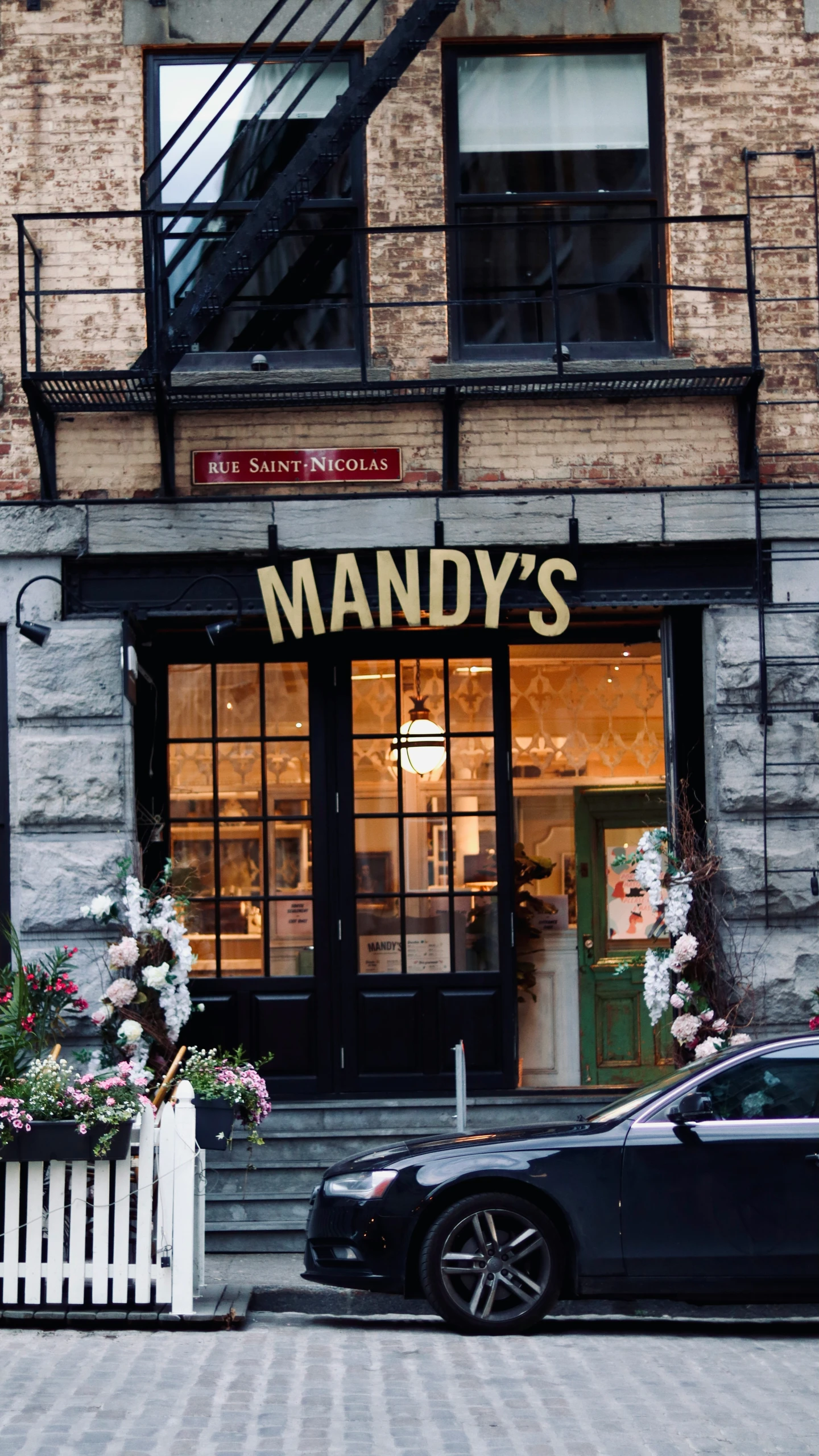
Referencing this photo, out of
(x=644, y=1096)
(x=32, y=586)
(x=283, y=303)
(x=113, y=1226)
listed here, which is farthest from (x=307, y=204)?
(x=113, y=1226)

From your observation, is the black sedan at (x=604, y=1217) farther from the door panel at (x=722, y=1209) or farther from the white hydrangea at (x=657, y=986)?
the white hydrangea at (x=657, y=986)

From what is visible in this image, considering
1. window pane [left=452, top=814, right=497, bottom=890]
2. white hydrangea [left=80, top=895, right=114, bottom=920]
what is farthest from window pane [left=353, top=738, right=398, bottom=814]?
white hydrangea [left=80, top=895, right=114, bottom=920]

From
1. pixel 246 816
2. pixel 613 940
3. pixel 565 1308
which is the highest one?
pixel 246 816

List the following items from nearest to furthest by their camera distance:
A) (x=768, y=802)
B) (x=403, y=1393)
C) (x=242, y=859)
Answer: (x=403, y=1393)
(x=768, y=802)
(x=242, y=859)

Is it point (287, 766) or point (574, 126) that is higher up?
point (574, 126)

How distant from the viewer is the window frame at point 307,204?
37.4 ft

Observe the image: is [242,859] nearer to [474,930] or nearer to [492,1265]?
[474,930]

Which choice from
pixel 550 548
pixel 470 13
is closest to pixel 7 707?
pixel 550 548

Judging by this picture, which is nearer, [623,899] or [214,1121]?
[214,1121]

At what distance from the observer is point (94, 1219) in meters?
8.20

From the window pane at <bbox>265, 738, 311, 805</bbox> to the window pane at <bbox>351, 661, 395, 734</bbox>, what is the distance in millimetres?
402

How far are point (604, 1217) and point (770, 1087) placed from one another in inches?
41.1

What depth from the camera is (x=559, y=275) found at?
11508mm

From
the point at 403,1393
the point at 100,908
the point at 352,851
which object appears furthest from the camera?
the point at 352,851
